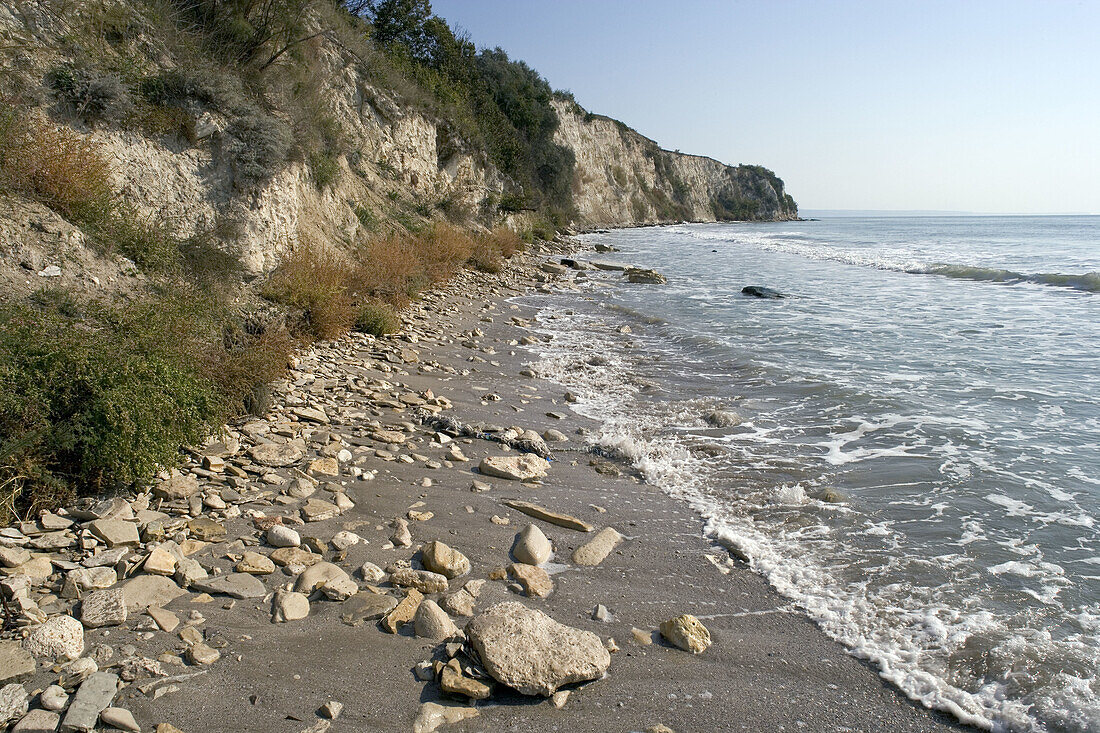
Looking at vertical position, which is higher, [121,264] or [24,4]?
[24,4]

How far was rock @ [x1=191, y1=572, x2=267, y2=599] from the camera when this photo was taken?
11.3 feet

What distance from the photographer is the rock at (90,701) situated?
8.04ft

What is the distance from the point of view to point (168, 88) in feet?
28.0

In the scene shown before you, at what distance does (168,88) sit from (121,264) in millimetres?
3273

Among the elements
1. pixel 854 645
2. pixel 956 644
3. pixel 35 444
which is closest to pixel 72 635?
pixel 35 444

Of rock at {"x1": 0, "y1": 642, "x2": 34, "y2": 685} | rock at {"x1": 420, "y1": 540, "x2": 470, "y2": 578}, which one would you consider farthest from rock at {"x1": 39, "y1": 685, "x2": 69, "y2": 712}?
rock at {"x1": 420, "y1": 540, "x2": 470, "y2": 578}

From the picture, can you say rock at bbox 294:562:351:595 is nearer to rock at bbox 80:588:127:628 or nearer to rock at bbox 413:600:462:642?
rock at bbox 413:600:462:642

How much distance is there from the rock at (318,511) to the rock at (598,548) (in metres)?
1.77

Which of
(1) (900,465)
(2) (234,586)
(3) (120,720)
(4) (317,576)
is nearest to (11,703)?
(3) (120,720)

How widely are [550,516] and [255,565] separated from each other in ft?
6.84

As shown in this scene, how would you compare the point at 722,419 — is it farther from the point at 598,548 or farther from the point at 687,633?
the point at 687,633

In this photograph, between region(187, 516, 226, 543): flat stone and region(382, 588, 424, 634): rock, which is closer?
region(382, 588, 424, 634): rock

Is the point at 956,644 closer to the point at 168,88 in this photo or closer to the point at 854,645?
the point at 854,645

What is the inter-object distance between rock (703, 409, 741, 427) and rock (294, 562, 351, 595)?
4.74m
